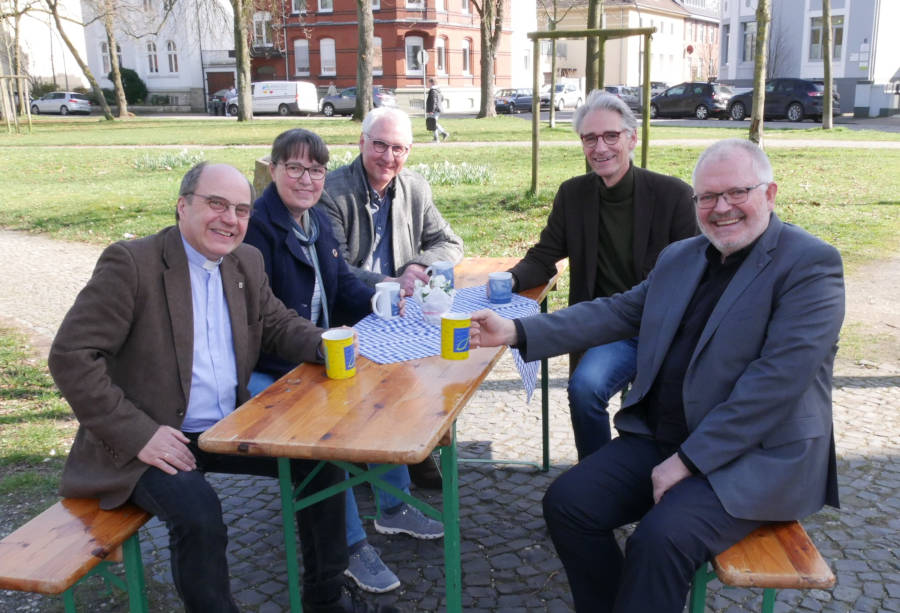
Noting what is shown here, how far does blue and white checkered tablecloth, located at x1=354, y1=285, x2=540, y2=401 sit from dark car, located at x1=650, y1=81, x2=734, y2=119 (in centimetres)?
2749

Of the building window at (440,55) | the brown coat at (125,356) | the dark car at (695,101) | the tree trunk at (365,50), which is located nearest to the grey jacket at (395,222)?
the brown coat at (125,356)

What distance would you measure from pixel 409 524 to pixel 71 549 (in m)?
1.60

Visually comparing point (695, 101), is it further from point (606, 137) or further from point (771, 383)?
point (771, 383)

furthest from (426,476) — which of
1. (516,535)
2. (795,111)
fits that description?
(795,111)

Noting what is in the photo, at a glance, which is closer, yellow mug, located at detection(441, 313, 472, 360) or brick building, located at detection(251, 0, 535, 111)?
yellow mug, located at detection(441, 313, 472, 360)

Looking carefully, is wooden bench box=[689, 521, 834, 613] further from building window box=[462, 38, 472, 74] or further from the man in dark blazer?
building window box=[462, 38, 472, 74]

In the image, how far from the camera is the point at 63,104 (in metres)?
41.8

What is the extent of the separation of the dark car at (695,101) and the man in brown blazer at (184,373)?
28593mm

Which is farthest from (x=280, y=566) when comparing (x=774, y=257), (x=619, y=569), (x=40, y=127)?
(x=40, y=127)

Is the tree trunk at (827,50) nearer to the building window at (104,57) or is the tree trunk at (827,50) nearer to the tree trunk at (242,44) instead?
A: the tree trunk at (242,44)

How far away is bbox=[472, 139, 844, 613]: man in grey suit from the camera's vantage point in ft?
7.59

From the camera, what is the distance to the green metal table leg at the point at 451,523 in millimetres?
2473

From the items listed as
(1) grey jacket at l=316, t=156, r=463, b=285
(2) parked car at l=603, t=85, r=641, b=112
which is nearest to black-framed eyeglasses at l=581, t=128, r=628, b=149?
(1) grey jacket at l=316, t=156, r=463, b=285

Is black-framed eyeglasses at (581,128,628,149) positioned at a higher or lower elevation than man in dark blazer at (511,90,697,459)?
higher
